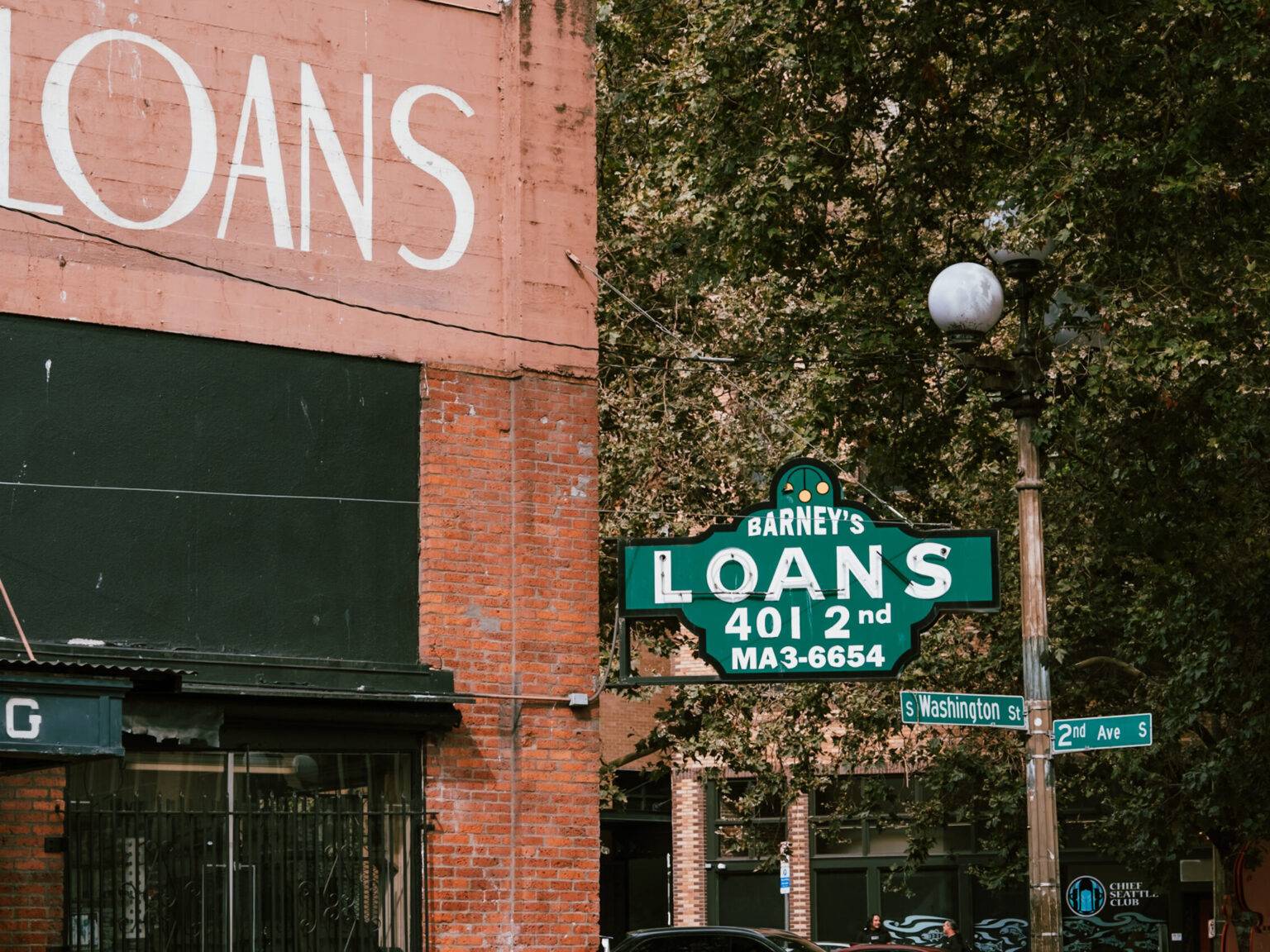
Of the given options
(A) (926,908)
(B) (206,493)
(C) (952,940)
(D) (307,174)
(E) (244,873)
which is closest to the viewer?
(E) (244,873)

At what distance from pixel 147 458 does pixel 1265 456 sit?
31.0ft

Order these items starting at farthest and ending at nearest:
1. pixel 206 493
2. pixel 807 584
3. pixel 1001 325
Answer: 1. pixel 1001 325
2. pixel 807 584
3. pixel 206 493

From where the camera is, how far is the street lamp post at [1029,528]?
37.8ft

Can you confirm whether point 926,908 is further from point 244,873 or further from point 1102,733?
point 244,873

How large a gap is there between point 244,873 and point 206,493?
216 cm

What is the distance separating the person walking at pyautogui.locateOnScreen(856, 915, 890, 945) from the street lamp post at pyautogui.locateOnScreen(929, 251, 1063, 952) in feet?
61.7

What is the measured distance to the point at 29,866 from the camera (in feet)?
33.3

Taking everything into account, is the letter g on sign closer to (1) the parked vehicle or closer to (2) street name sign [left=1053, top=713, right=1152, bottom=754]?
(2) street name sign [left=1053, top=713, right=1152, bottom=754]

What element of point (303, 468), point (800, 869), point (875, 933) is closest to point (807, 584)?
point (303, 468)

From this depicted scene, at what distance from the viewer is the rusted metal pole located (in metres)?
11.5

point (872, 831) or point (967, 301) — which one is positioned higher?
point (967, 301)

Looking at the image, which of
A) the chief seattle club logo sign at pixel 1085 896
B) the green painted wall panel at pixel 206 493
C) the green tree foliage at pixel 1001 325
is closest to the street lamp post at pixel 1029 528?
the green tree foliage at pixel 1001 325

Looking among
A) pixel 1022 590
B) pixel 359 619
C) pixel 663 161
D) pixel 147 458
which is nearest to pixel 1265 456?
pixel 1022 590

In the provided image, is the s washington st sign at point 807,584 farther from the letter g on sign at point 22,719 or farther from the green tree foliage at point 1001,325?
the letter g on sign at point 22,719
